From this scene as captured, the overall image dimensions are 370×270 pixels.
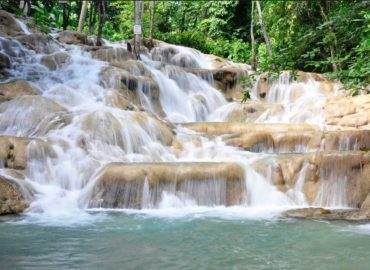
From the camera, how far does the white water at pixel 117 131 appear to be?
883 centimetres

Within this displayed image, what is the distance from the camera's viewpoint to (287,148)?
11.8 m

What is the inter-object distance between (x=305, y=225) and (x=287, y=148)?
482 cm

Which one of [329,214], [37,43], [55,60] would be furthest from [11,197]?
[37,43]

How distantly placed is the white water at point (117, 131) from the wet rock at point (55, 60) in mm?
180

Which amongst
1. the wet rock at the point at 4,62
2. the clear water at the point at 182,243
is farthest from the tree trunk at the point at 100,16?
the clear water at the point at 182,243

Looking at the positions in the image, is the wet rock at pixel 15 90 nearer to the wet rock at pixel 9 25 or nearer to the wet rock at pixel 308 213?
the wet rock at pixel 9 25

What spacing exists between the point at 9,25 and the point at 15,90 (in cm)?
654

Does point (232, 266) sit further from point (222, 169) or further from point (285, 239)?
point (222, 169)

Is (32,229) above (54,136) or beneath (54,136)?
beneath

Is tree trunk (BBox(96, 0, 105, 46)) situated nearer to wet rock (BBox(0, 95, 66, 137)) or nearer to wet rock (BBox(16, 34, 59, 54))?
wet rock (BBox(16, 34, 59, 54))

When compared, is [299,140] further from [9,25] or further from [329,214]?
[9,25]

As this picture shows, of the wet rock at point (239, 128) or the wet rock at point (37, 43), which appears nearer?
Answer: the wet rock at point (239, 128)

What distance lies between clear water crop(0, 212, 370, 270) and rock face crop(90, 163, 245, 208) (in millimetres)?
850

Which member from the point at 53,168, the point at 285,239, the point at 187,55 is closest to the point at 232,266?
the point at 285,239
